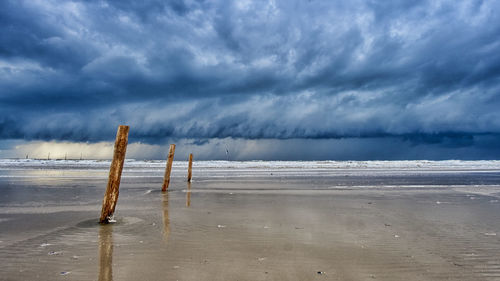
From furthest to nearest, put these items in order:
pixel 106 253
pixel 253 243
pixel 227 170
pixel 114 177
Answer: pixel 227 170 → pixel 114 177 → pixel 253 243 → pixel 106 253

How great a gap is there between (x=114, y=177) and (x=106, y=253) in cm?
334

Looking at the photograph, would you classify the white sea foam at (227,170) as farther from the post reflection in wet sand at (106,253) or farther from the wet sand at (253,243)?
the post reflection in wet sand at (106,253)

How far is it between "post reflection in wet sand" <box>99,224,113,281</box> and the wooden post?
643 millimetres

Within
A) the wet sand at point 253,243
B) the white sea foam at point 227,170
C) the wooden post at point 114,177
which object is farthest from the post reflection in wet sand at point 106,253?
the white sea foam at point 227,170

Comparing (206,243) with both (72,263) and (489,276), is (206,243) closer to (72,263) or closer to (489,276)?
(72,263)

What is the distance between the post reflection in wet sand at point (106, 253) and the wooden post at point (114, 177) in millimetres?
643

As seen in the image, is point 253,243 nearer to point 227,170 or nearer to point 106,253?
point 106,253

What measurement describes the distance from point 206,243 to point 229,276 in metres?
1.78

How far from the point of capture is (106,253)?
5.11m

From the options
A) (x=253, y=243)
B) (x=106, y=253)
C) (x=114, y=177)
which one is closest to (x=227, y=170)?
(x=114, y=177)

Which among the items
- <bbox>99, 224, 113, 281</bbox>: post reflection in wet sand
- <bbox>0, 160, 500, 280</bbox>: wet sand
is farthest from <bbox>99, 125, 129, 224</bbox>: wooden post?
<bbox>99, 224, 113, 281</bbox>: post reflection in wet sand

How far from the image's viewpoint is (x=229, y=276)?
4.13 meters

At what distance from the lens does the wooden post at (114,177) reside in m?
7.78

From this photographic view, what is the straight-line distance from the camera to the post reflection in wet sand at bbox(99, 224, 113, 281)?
4.19m
